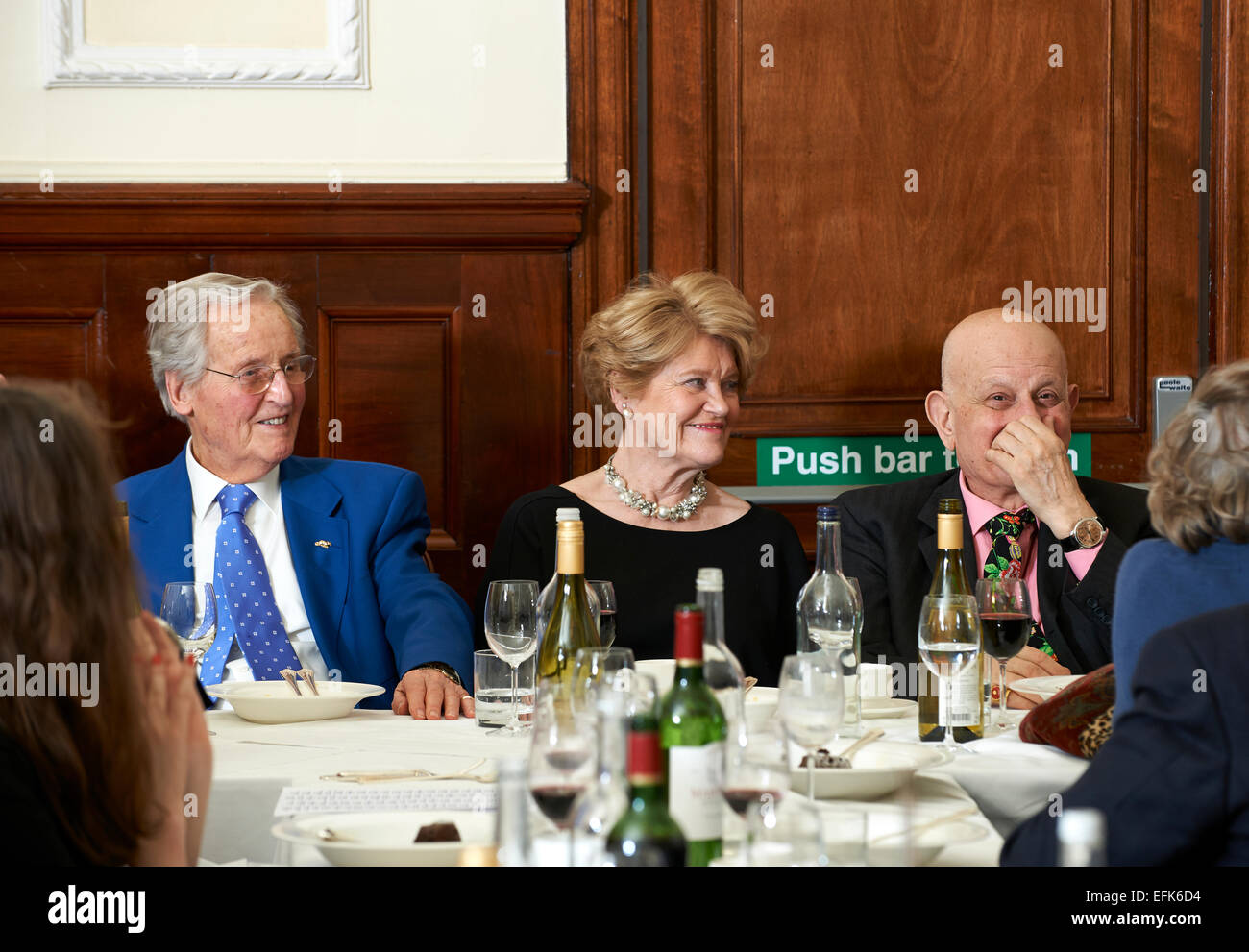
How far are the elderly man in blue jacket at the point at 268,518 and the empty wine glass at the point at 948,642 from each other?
0.99m

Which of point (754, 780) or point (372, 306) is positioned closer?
point (754, 780)

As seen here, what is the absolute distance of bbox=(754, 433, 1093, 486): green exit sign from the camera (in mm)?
3426

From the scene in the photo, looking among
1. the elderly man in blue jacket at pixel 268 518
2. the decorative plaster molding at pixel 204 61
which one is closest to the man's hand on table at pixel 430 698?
the elderly man in blue jacket at pixel 268 518

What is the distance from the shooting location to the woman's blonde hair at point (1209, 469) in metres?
1.28

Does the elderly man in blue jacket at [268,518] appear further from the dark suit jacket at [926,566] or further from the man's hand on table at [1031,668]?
the man's hand on table at [1031,668]

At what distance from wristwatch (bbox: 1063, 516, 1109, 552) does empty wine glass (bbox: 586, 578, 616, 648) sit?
3.61 ft

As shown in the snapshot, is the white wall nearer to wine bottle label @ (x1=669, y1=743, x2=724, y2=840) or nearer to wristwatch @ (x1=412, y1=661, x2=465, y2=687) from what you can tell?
wristwatch @ (x1=412, y1=661, x2=465, y2=687)

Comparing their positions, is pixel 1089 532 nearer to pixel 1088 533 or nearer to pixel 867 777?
pixel 1088 533

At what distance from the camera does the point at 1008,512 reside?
276 cm

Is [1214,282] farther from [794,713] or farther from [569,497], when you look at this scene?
[794,713]

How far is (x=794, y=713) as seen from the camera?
1294 mm

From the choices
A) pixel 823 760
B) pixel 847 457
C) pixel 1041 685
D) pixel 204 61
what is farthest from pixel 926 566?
pixel 204 61

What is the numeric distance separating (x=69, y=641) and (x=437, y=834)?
382 mm

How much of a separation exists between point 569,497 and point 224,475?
0.73 metres
